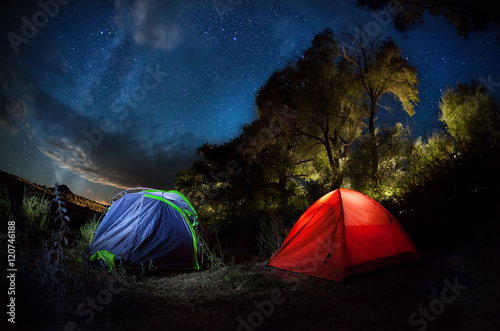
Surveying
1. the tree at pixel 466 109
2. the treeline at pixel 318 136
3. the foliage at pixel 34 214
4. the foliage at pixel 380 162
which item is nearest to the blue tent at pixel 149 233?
the foliage at pixel 34 214

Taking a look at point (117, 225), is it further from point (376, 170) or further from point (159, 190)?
point (376, 170)

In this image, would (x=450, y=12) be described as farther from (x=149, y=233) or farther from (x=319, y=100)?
(x=149, y=233)

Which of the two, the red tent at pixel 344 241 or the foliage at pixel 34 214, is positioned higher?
the foliage at pixel 34 214

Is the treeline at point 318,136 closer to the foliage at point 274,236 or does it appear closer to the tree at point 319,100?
the tree at point 319,100

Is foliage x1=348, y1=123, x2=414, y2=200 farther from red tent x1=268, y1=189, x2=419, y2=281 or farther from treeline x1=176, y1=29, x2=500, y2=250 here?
red tent x1=268, y1=189, x2=419, y2=281

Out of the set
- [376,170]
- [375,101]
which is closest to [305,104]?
[375,101]

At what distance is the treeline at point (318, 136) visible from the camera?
14.9 m

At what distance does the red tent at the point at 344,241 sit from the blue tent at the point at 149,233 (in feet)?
9.08

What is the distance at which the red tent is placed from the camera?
5.71 metres

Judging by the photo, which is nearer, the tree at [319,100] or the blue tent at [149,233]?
the blue tent at [149,233]

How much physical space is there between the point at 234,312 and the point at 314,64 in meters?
15.8

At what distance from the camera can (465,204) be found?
6.10 metres

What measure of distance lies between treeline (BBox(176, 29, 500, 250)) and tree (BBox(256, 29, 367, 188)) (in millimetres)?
60

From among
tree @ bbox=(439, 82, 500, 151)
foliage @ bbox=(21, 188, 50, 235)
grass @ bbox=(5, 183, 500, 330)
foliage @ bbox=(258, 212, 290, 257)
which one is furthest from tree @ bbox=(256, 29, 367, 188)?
foliage @ bbox=(21, 188, 50, 235)
